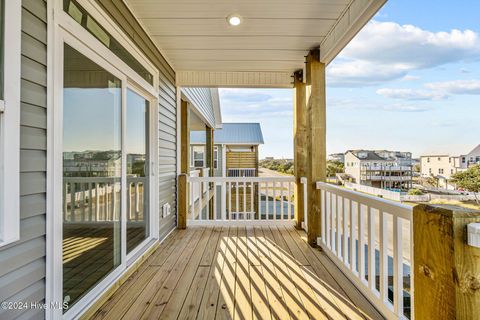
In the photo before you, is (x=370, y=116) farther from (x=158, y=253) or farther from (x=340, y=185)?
(x=158, y=253)

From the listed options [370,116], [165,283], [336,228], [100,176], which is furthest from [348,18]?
[165,283]

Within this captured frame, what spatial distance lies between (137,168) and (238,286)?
1.60 meters

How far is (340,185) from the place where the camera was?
2.79 m

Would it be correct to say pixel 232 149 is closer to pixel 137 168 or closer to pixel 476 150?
pixel 137 168

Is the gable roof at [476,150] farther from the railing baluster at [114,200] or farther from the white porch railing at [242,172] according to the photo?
the white porch railing at [242,172]

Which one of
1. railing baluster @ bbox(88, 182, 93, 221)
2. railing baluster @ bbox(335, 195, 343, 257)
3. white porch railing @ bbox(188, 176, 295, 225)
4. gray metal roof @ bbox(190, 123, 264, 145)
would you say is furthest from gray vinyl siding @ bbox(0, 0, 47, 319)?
gray metal roof @ bbox(190, 123, 264, 145)

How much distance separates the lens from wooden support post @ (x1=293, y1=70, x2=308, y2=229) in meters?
4.20

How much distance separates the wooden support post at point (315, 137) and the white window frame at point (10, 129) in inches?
111

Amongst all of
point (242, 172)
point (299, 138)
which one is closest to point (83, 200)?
point (299, 138)

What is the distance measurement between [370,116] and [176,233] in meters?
3.11

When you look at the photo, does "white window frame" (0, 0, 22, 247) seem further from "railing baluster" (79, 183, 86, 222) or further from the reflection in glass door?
the reflection in glass door

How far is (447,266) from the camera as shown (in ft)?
2.84

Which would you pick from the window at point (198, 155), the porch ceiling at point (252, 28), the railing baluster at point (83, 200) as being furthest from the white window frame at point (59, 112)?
the window at point (198, 155)

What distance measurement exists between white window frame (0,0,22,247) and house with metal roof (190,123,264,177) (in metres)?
9.67
